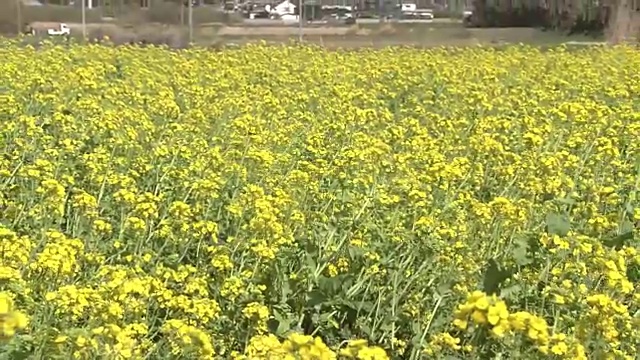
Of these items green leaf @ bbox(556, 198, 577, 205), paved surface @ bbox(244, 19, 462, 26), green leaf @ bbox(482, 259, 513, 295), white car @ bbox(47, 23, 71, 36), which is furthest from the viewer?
paved surface @ bbox(244, 19, 462, 26)

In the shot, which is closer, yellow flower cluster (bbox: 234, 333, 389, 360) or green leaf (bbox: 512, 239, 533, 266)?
yellow flower cluster (bbox: 234, 333, 389, 360)

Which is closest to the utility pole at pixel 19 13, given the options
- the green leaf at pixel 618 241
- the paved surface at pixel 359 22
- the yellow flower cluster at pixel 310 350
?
the paved surface at pixel 359 22

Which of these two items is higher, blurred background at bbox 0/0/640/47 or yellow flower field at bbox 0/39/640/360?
blurred background at bbox 0/0/640/47

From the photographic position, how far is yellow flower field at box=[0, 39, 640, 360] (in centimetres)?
269

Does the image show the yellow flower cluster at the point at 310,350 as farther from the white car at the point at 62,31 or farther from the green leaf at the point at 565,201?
the white car at the point at 62,31

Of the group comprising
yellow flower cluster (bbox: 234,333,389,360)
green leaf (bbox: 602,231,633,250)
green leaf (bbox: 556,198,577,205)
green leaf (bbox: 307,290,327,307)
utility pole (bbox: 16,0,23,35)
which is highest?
utility pole (bbox: 16,0,23,35)

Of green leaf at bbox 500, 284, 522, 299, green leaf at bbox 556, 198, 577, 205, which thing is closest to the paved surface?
green leaf at bbox 556, 198, 577, 205

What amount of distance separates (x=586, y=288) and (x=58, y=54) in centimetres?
733

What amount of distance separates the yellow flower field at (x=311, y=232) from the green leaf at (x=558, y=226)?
14 millimetres

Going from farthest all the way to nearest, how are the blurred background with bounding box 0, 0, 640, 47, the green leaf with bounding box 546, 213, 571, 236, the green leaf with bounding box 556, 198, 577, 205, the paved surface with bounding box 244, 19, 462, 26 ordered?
the paved surface with bounding box 244, 19, 462, 26 < the blurred background with bounding box 0, 0, 640, 47 < the green leaf with bounding box 556, 198, 577, 205 < the green leaf with bounding box 546, 213, 571, 236

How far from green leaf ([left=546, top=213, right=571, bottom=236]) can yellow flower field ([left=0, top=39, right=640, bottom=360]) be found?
0.01 m

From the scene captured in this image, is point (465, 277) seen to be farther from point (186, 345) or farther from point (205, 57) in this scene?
point (205, 57)

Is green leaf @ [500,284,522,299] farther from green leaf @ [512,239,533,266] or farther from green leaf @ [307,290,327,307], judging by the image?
green leaf @ [307,290,327,307]

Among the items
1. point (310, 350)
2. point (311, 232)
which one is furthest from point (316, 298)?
point (310, 350)
